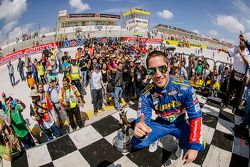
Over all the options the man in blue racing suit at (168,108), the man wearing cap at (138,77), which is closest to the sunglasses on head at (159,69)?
the man in blue racing suit at (168,108)

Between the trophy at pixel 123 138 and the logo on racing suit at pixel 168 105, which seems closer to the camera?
the logo on racing suit at pixel 168 105

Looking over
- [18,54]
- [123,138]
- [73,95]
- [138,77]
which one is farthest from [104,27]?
[123,138]

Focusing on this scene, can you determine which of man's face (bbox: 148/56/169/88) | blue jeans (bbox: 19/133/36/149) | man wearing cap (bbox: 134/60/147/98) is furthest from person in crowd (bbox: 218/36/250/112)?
blue jeans (bbox: 19/133/36/149)

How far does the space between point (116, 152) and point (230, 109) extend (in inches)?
146

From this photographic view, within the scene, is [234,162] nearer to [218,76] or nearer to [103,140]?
[103,140]

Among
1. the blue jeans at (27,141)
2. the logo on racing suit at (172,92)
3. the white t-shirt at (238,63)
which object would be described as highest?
the white t-shirt at (238,63)

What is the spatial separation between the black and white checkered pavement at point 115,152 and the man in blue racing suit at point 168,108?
72 cm

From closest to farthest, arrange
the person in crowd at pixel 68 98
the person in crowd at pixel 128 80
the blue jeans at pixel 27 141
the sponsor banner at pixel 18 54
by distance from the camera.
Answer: the blue jeans at pixel 27 141
the person in crowd at pixel 68 98
the person in crowd at pixel 128 80
the sponsor banner at pixel 18 54

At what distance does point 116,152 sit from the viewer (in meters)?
3.31

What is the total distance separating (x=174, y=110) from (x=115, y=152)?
1579 mm

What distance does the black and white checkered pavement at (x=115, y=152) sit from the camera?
119 inches

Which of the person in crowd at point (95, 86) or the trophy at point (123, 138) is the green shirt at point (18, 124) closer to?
the person in crowd at point (95, 86)

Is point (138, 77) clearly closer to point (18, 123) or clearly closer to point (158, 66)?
point (18, 123)

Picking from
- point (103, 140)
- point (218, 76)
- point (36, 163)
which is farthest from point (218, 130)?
point (218, 76)
